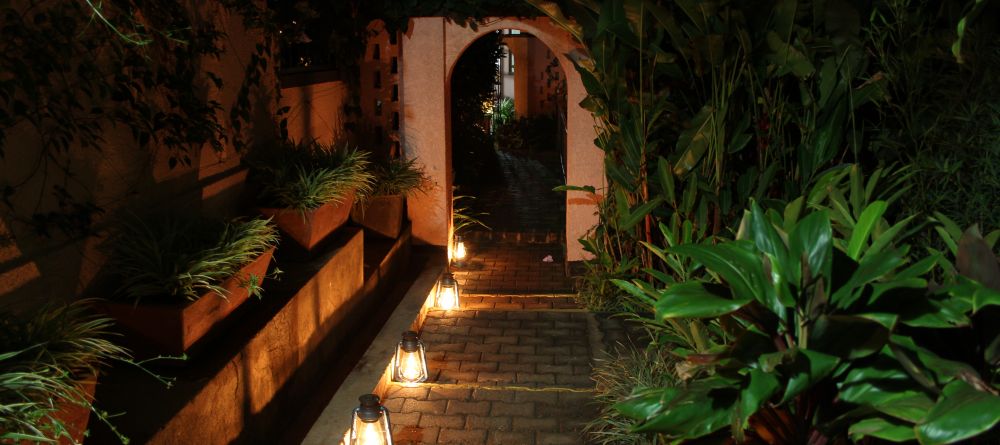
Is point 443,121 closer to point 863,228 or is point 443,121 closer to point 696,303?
point 863,228

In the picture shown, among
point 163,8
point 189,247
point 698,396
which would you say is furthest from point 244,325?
point 698,396

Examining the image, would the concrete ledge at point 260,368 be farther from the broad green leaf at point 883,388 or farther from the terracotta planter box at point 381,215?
the broad green leaf at point 883,388

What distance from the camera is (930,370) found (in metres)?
2.49

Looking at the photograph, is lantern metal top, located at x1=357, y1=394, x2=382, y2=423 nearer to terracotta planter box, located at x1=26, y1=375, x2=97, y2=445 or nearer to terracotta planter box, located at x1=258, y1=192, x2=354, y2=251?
terracotta planter box, located at x1=26, y1=375, x2=97, y2=445

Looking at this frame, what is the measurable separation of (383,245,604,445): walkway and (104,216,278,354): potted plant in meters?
1.17

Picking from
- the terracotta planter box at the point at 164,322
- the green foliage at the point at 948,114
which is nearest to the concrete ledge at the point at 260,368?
the terracotta planter box at the point at 164,322

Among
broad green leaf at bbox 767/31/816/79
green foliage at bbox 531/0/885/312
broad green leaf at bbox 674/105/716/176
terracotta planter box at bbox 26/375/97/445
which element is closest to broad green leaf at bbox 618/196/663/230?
green foliage at bbox 531/0/885/312

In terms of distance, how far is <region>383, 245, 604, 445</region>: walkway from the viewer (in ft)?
15.1

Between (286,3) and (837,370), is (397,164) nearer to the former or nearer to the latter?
(286,3)

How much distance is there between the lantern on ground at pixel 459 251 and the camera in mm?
8742

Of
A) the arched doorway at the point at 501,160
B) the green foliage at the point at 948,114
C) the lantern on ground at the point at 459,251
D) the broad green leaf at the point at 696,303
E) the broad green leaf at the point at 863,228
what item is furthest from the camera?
the arched doorway at the point at 501,160

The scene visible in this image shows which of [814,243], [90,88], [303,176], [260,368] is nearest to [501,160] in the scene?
[303,176]

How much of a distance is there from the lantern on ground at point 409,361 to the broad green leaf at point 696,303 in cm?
272

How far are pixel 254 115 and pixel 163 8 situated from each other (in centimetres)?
151
